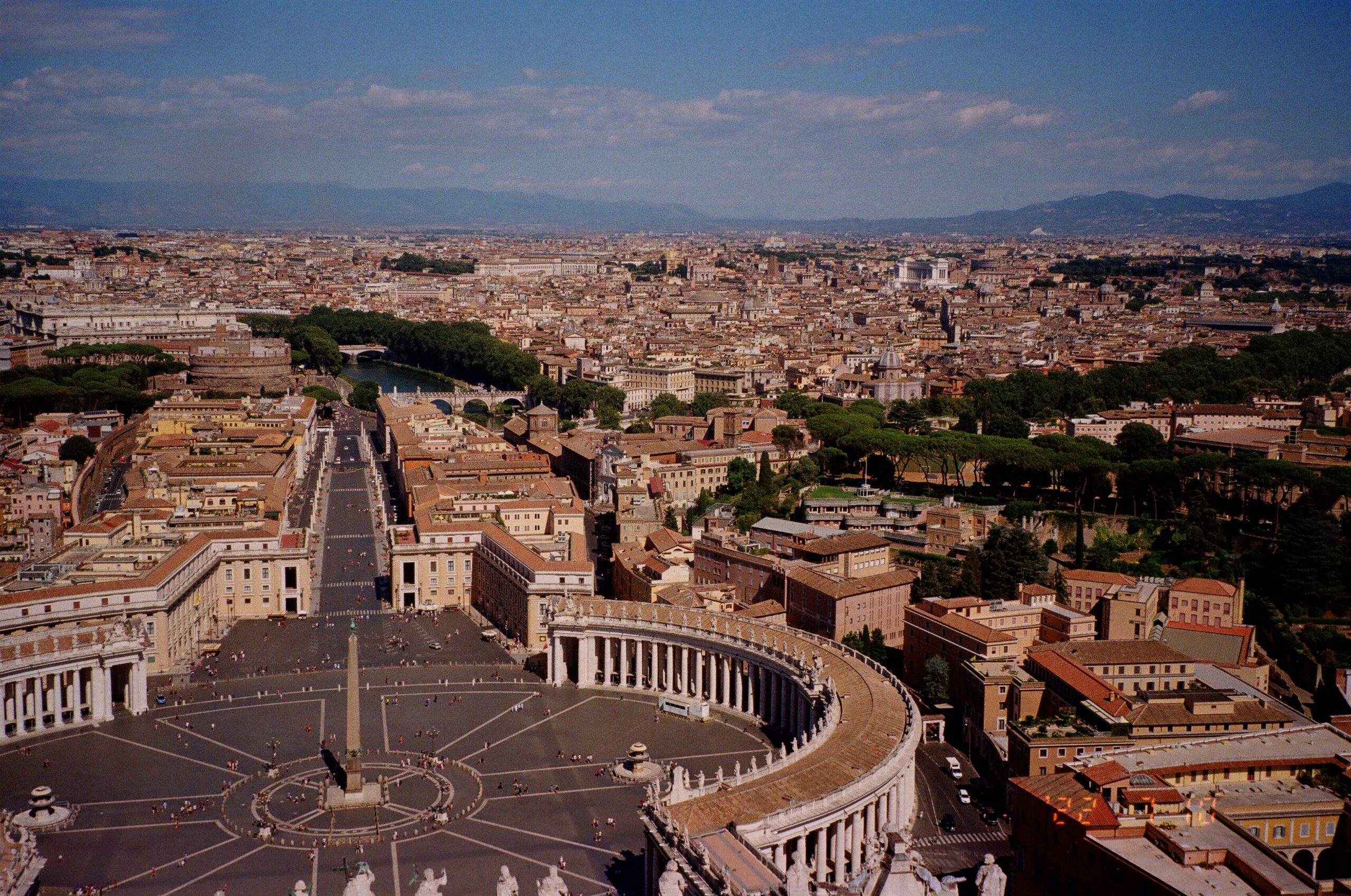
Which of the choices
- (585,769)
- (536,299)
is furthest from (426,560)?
→ (536,299)

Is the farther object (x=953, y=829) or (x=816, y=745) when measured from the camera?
(x=816, y=745)

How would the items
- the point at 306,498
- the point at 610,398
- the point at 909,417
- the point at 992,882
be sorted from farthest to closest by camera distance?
the point at 610,398 → the point at 909,417 → the point at 306,498 → the point at 992,882

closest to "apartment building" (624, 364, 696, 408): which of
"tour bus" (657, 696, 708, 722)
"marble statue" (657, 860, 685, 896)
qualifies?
"tour bus" (657, 696, 708, 722)

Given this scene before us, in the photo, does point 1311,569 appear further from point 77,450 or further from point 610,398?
point 610,398

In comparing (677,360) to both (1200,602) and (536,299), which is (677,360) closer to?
(1200,602)

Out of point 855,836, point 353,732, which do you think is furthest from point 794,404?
point 855,836

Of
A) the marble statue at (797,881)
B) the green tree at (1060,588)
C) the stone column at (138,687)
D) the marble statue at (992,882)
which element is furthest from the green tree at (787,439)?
the marble statue at (992,882)
